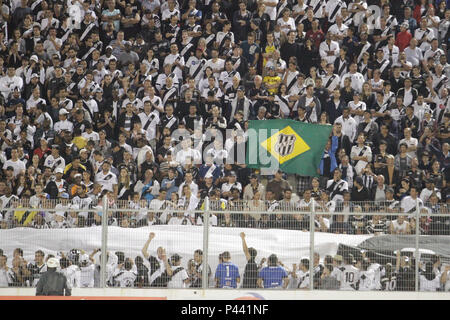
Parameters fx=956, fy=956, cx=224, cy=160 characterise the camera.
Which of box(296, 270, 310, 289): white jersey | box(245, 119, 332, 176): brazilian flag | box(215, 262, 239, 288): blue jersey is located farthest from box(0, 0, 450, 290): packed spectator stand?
box(296, 270, 310, 289): white jersey

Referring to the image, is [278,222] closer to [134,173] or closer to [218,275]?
[218,275]

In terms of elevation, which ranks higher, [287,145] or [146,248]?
[287,145]

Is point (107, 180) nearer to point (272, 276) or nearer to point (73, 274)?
point (73, 274)

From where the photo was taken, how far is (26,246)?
46.0 feet

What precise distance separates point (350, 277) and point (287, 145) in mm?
4792

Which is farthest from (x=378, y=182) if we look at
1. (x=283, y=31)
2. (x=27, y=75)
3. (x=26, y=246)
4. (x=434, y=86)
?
(x=27, y=75)

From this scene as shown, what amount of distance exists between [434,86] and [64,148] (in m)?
7.43

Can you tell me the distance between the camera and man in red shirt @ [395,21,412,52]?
20.1 metres

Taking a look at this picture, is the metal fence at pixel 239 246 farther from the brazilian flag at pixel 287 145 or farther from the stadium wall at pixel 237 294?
the brazilian flag at pixel 287 145

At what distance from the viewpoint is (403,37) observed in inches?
795

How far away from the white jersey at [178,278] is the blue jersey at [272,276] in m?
1.12

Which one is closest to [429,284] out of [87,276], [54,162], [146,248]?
[146,248]

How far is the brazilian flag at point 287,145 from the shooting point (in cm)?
1775

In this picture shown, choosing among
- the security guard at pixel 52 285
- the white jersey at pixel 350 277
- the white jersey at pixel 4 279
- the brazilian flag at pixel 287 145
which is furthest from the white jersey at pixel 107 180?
the white jersey at pixel 350 277
